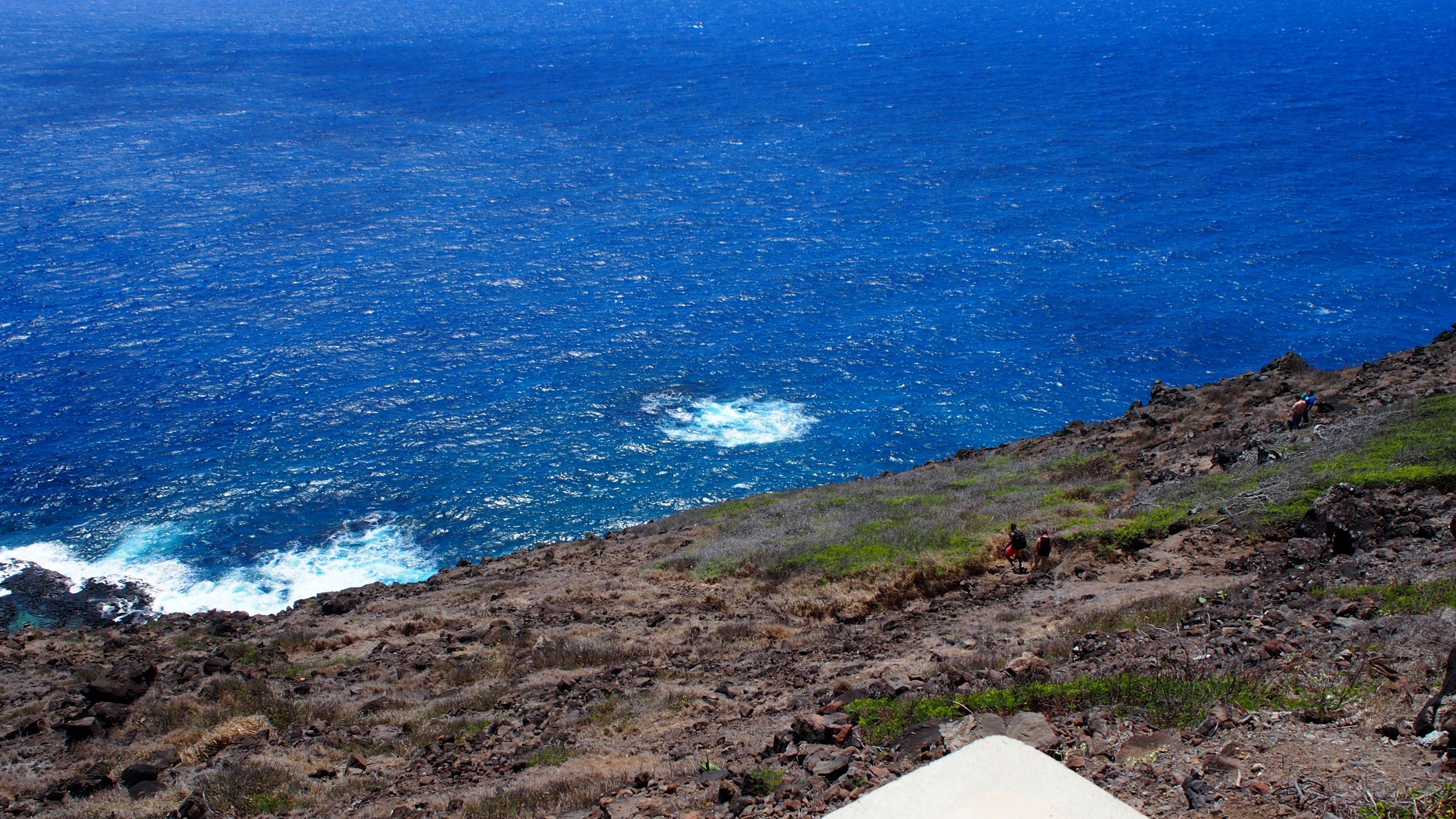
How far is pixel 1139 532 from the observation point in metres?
25.2

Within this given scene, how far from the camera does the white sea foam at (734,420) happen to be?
164ft

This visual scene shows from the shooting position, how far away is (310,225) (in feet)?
247

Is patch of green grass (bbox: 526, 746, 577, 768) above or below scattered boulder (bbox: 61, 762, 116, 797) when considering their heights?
above

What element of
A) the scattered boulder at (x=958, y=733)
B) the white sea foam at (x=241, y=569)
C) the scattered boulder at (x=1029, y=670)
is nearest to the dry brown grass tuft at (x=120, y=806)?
the scattered boulder at (x=958, y=733)

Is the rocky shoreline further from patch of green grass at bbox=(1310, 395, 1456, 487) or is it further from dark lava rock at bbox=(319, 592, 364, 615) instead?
patch of green grass at bbox=(1310, 395, 1456, 487)

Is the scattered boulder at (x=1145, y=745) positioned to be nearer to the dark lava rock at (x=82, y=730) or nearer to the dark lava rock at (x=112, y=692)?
the dark lava rock at (x=82, y=730)

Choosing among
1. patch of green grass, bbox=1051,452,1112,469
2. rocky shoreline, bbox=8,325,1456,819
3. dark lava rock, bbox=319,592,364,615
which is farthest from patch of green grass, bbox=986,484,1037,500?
dark lava rock, bbox=319,592,364,615

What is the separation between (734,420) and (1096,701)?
124 ft

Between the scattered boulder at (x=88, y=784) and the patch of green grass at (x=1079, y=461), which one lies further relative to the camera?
the patch of green grass at (x=1079, y=461)

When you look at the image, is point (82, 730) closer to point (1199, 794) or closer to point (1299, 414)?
point (1199, 794)

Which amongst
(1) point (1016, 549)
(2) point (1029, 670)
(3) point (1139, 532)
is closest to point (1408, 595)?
(2) point (1029, 670)

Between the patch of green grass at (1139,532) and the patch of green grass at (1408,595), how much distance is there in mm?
7302

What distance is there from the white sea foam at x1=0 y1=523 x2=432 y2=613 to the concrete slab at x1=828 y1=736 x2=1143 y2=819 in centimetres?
3097

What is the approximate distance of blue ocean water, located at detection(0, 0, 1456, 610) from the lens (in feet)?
151
